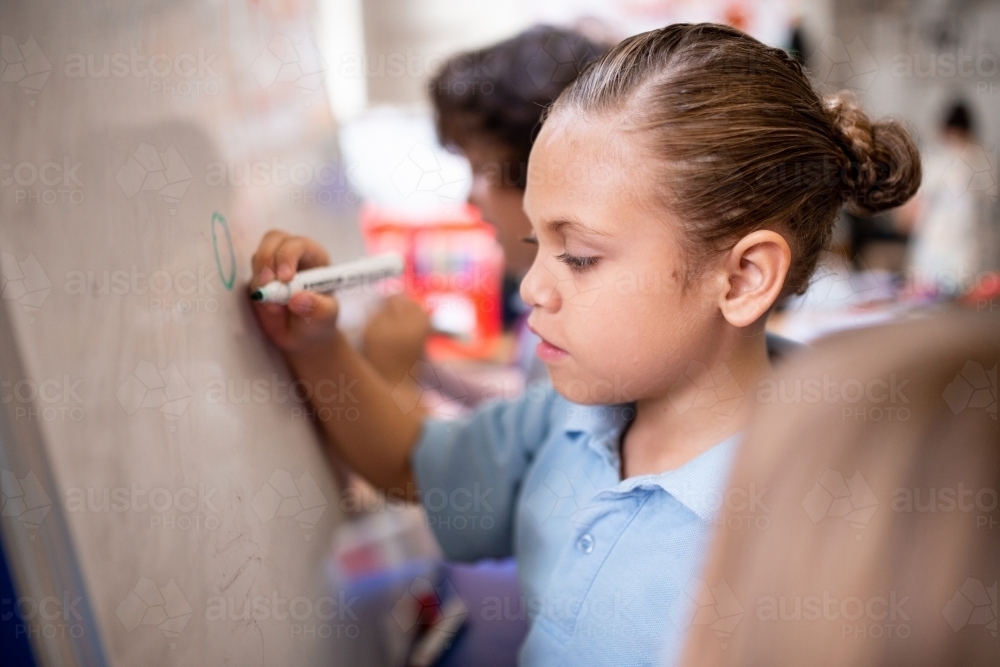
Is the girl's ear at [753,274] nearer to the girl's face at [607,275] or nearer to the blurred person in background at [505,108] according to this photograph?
the girl's face at [607,275]

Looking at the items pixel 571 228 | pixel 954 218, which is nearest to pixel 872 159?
pixel 571 228

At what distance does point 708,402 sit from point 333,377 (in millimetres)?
320

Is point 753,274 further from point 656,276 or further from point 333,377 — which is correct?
point 333,377

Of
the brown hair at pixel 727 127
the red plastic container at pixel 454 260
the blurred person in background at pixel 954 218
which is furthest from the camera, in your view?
the blurred person in background at pixel 954 218

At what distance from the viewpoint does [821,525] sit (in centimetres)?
30

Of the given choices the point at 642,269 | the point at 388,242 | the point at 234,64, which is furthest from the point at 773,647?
the point at 388,242

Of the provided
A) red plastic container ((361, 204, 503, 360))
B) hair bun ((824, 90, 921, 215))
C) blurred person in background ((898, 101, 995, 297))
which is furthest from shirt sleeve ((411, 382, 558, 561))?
blurred person in background ((898, 101, 995, 297))

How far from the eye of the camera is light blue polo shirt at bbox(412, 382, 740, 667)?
54 cm

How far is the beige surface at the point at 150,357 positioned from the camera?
0.35m

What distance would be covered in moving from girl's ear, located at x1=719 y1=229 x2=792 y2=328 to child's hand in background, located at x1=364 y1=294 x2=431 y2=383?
396 mm

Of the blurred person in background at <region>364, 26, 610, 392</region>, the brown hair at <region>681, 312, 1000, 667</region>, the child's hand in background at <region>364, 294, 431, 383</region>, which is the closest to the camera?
the brown hair at <region>681, 312, 1000, 667</region>

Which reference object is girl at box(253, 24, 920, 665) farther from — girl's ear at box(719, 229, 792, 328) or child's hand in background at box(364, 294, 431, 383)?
child's hand in background at box(364, 294, 431, 383)

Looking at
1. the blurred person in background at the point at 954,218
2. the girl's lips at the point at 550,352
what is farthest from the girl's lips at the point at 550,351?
the blurred person in background at the point at 954,218

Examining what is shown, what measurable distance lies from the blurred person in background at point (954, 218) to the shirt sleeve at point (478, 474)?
1.62 metres
